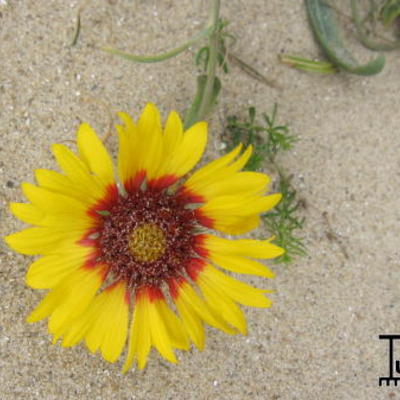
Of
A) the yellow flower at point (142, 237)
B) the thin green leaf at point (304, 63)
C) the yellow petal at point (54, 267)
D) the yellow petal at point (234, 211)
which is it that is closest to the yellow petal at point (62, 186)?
the yellow flower at point (142, 237)

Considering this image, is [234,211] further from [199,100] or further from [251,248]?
[199,100]

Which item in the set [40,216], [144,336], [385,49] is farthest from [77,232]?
[385,49]

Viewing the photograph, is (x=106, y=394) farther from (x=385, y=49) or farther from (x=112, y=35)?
(x=385, y=49)

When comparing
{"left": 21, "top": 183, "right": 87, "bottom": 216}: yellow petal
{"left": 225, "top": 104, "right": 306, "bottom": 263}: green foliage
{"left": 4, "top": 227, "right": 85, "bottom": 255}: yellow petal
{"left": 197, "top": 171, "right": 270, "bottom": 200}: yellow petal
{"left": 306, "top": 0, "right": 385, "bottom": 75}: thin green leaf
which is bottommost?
{"left": 4, "top": 227, "right": 85, "bottom": 255}: yellow petal

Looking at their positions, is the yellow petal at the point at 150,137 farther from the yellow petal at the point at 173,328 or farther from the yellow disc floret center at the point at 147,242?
the yellow petal at the point at 173,328

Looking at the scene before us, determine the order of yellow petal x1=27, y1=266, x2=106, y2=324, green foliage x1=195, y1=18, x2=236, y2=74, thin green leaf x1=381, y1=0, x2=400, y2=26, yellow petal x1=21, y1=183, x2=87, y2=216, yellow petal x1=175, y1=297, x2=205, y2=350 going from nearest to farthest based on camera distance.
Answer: yellow petal x1=21, y1=183, x2=87, y2=216 → yellow petal x1=27, y1=266, x2=106, y2=324 → yellow petal x1=175, y1=297, x2=205, y2=350 → green foliage x1=195, y1=18, x2=236, y2=74 → thin green leaf x1=381, y1=0, x2=400, y2=26

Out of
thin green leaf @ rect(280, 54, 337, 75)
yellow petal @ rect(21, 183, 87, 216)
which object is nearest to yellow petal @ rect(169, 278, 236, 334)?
yellow petal @ rect(21, 183, 87, 216)

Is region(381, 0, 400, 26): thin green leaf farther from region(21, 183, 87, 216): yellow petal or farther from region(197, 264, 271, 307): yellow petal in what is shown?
region(21, 183, 87, 216): yellow petal
